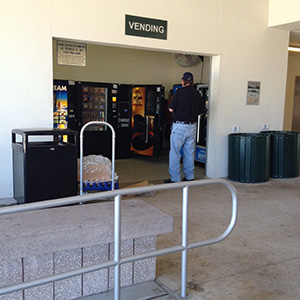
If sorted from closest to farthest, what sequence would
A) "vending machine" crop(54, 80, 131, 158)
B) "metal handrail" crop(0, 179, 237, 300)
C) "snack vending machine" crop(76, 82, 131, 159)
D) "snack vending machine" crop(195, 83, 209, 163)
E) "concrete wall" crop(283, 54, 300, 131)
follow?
"metal handrail" crop(0, 179, 237, 300)
"snack vending machine" crop(195, 83, 209, 163)
"vending machine" crop(54, 80, 131, 158)
"snack vending machine" crop(76, 82, 131, 159)
"concrete wall" crop(283, 54, 300, 131)

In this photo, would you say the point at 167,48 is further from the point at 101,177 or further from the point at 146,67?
the point at 146,67

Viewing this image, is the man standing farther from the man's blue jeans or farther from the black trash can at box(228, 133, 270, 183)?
the black trash can at box(228, 133, 270, 183)

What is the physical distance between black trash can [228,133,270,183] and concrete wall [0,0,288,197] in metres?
0.33

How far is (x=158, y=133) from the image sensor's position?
31.0 ft

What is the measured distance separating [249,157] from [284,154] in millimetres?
883

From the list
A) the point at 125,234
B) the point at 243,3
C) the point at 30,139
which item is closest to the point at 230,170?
the point at 243,3

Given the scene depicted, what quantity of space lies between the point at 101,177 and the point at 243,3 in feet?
13.6

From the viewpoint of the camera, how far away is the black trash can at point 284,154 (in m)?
7.00

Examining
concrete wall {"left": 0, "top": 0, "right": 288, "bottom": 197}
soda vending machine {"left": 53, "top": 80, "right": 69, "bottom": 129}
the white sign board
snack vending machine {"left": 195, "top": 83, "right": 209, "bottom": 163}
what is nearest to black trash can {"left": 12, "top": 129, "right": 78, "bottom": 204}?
concrete wall {"left": 0, "top": 0, "right": 288, "bottom": 197}

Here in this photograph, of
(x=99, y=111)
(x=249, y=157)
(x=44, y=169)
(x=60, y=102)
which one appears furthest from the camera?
(x=99, y=111)

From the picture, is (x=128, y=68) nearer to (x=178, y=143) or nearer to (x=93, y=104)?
(x=93, y=104)

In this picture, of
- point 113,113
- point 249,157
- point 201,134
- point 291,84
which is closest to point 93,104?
point 113,113

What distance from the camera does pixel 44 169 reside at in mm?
4332

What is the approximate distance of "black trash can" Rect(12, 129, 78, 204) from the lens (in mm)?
4254
